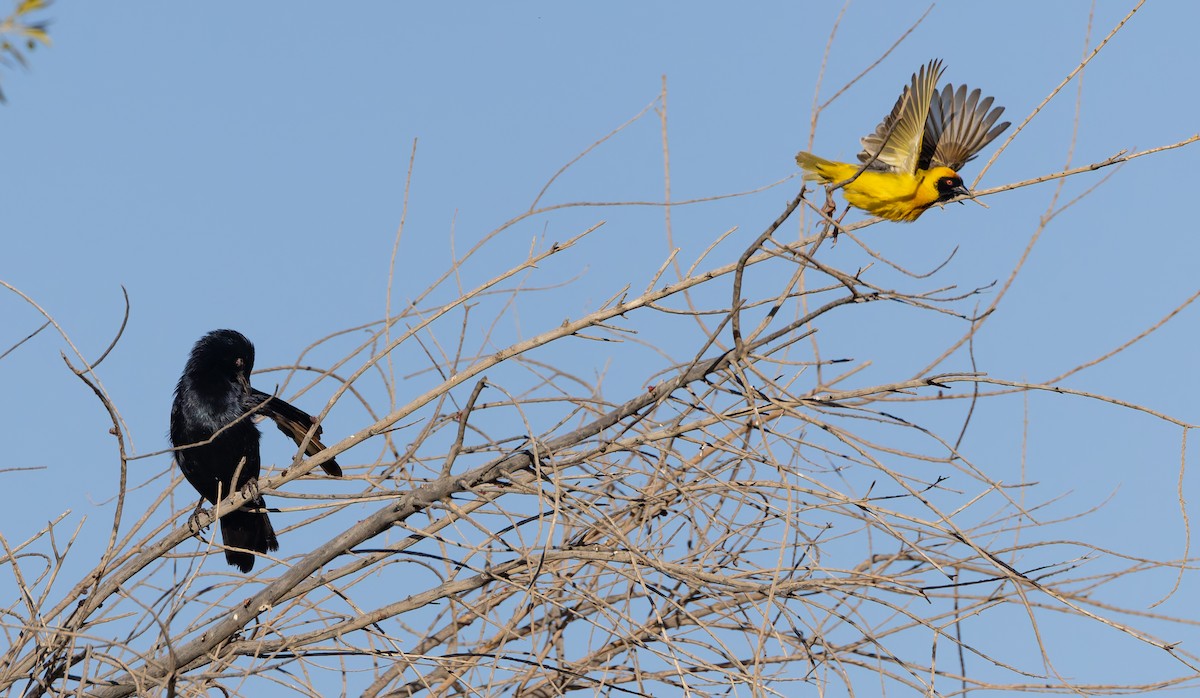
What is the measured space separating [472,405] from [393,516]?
0.48 metres

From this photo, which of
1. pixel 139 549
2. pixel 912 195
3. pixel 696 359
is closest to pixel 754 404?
pixel 696 359

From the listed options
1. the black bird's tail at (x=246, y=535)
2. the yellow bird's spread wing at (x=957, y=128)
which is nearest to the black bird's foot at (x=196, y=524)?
the black bird's tail at (x=246, y=535)

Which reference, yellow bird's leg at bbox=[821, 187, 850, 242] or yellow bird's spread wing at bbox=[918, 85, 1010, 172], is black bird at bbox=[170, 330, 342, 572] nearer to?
yellow bird's leg at bbox=[821, 187, 850, 242]

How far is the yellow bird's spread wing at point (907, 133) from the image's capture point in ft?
17.1

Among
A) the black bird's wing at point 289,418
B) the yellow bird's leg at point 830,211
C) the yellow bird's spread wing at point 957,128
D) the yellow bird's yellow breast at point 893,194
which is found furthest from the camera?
the yellow bird's spread wing at point 957,128

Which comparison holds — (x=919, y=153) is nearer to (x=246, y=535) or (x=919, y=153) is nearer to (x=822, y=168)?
(x=822, y=168)

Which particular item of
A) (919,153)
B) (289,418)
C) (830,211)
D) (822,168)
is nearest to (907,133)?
(919,153)

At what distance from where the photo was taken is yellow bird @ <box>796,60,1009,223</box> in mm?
5289

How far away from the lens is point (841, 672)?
10.3ft

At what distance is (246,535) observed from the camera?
5504 mm

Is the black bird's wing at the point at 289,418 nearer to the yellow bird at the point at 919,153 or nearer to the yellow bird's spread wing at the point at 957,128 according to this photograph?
the yellow bird at the point at 919,153

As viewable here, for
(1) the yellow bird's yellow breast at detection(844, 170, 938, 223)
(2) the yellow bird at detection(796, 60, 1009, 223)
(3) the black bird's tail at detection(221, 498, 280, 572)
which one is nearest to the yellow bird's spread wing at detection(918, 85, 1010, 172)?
(2) the yellow bird at detection(796, 60, 1009, 223)

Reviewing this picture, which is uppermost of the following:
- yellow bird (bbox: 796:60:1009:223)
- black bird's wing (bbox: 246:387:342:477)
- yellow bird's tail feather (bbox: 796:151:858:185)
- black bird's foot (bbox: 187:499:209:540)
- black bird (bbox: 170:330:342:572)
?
yellow bird (bbox: 796:60:1009:223)

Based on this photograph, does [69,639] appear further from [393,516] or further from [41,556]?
[393,516]
